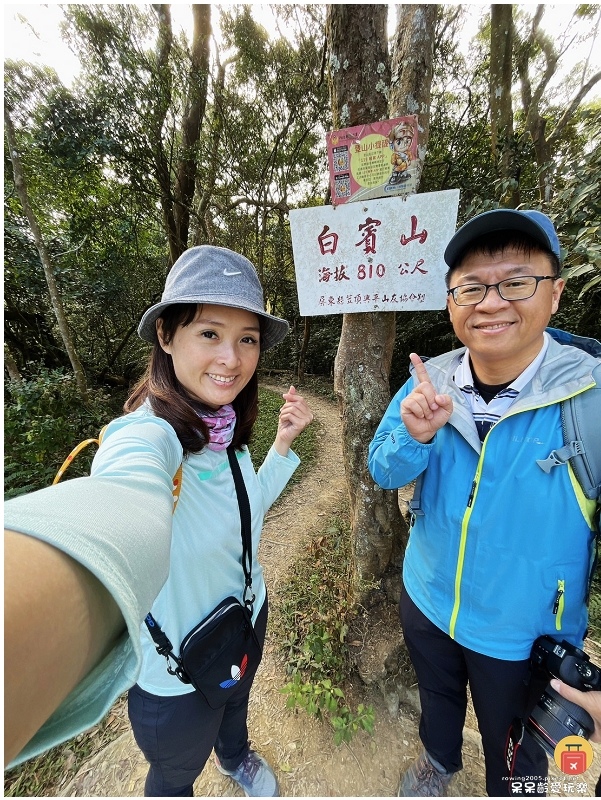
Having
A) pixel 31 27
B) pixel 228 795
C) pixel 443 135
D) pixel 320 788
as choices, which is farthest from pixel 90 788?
pixel 443 135

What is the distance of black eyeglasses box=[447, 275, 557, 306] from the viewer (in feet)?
3.64

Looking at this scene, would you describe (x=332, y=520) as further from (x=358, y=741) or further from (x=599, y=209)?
(x=599, y=209)

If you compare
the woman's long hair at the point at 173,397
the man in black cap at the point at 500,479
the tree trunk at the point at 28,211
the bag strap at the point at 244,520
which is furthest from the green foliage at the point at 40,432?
the man in black cap at the point at 500,479

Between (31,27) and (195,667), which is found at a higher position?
(31,27)

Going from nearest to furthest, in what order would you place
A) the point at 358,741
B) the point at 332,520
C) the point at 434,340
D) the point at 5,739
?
1. the point at 5,739
2. the point at 358,741
3. the point at 332,520
4. the point at 434,340

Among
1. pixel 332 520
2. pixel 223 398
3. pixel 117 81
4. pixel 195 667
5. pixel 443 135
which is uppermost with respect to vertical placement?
pixel 117 81

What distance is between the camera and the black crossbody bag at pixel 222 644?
1.06m

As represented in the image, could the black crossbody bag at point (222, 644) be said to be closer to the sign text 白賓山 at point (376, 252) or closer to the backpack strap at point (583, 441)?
the sign text 白賓山 at point (376, 252)

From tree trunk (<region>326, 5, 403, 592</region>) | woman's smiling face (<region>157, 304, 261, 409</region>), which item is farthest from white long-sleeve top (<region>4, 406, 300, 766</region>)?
tree trunk (<region>326, 5, 403, 592</region>)

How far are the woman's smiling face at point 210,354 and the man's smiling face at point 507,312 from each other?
32.6 inches

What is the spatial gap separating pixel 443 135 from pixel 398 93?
16.3 ft

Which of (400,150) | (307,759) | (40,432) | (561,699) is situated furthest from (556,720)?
(40,432)

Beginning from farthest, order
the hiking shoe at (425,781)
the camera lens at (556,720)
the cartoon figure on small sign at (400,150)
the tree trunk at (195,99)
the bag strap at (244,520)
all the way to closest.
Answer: the tree trunk at (195,99), the hiking shoe at (425,781), the cartoon figure on small sign at (400,150), the bag strap at (244,520), the camera lens at (556,720)

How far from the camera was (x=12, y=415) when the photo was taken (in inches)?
153
